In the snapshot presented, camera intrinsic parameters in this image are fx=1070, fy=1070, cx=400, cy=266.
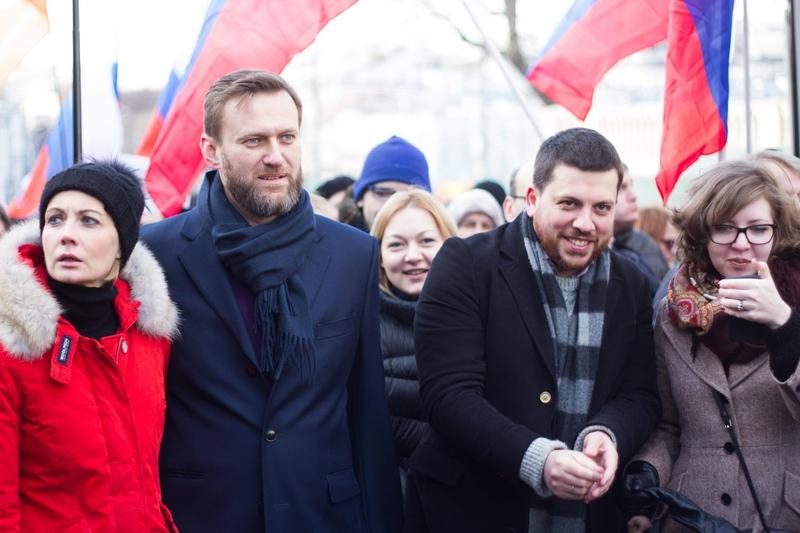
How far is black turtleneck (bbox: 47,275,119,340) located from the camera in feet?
9.91

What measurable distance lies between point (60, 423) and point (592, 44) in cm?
379

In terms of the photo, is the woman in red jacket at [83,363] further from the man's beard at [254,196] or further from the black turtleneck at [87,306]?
the man's beard at [254,196]

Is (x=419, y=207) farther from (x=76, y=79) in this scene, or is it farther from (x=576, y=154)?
(x=76, y=79)

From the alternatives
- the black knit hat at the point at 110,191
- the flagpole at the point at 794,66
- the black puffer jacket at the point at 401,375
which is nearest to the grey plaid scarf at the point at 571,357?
the black puffer jacket at the point at 401,375

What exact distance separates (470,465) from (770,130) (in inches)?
827

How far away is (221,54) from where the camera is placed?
5.46m

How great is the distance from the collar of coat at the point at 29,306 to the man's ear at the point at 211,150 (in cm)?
55

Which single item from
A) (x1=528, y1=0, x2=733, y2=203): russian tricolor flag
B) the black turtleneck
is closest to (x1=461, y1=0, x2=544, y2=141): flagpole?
(x1=528, y1=0, x2=733, y2=203): russian tricolor flag

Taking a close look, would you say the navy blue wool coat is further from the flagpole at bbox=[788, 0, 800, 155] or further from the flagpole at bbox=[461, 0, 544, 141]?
the flagpole at bbox=[788, 0, 800, 155]

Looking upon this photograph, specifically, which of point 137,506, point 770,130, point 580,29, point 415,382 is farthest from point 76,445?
point 770,130

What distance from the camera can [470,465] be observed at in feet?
11.7

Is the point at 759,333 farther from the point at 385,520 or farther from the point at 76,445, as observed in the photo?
the point at 76,445

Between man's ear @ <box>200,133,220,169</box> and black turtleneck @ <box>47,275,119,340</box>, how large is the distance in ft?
2.15

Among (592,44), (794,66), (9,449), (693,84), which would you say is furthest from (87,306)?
(794,66)
